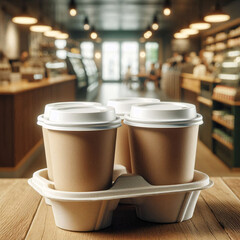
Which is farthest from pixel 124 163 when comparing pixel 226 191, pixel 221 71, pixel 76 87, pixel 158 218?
pixel 76 87

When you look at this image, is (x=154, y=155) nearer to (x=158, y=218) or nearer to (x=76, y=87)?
(x=158, y=218)

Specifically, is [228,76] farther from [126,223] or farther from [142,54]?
[142,54]

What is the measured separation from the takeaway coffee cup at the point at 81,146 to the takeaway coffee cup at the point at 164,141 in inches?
2.8

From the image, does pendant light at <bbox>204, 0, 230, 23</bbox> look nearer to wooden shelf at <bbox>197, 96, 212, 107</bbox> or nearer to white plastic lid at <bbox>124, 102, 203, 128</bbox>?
wooden shelf at <bbox>197, 96, 212, 107</bbox>

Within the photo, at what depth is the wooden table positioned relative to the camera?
0.95m

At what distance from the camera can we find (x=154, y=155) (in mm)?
977

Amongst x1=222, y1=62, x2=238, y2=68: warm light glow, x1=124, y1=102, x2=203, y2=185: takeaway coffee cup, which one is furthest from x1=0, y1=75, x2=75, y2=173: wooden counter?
x1=124, y1=102, x2=203, y2=185: takeaway coffee cup

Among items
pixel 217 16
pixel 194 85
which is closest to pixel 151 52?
pixel 194 85

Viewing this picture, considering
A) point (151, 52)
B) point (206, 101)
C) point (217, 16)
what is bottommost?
point (206, 101)

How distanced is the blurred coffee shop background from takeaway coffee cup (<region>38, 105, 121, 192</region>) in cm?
385

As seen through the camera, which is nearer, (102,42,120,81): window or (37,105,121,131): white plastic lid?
(37,105,121,131): white plastic lid

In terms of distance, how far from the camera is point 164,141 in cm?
96

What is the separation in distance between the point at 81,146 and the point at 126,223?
27cm

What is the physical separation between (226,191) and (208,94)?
19.7 ft
